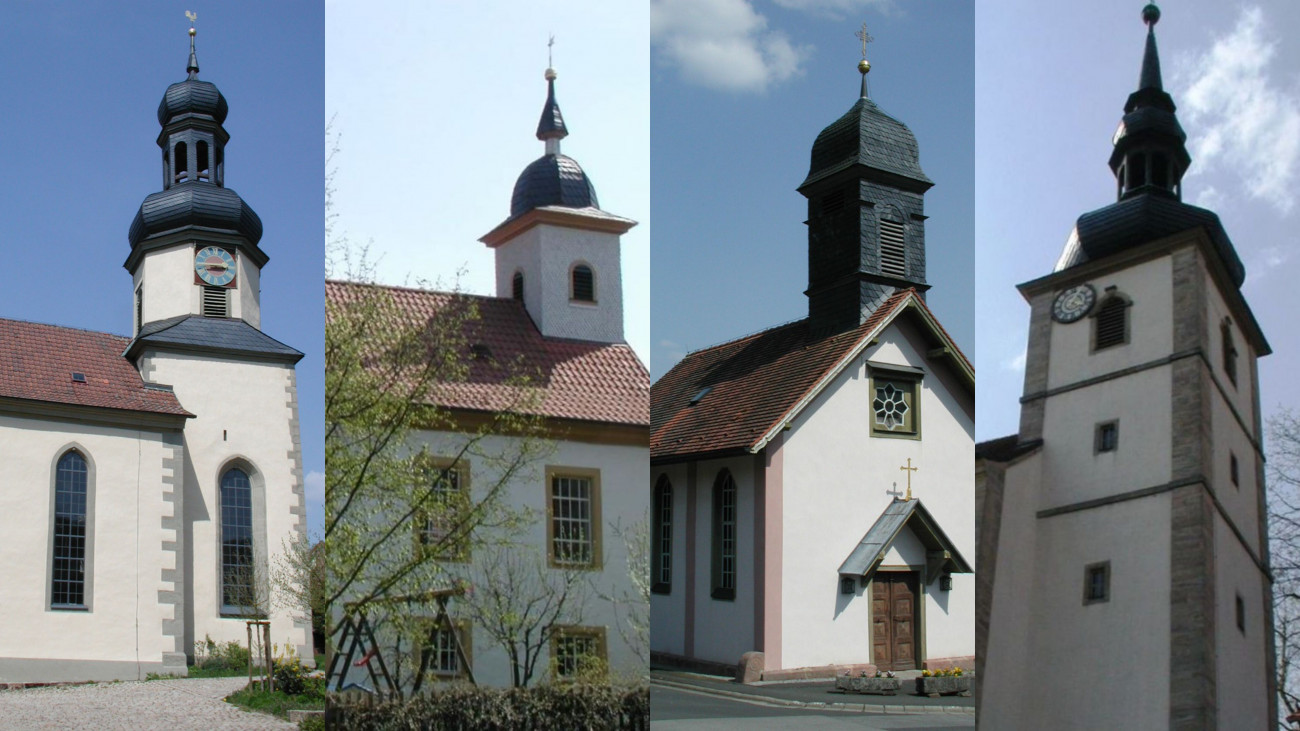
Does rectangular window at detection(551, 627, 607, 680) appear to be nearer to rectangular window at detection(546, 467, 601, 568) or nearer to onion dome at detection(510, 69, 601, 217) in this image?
rectangular window at detection(546, 467, 601, 568)

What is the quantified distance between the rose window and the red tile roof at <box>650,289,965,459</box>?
29 centimetres

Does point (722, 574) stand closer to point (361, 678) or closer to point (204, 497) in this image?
point (361, 678)

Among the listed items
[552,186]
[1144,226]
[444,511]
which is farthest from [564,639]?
[1144,226]

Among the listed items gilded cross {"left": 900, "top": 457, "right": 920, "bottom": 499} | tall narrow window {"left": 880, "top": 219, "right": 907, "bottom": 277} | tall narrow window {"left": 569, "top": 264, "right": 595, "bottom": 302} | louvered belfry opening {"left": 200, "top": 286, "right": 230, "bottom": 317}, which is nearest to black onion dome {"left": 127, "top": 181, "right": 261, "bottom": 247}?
louvered belfry opening {"left": 200, "top": 286, "right": 230, "bottom": 317}

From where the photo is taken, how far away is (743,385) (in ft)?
21.4

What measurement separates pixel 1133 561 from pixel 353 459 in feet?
12.3

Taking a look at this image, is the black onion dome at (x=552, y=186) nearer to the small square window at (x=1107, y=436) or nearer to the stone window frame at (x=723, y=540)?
the stone window frame at (x=723, y=540)

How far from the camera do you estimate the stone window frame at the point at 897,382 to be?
21.0 feet

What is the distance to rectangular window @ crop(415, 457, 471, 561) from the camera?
6410 mm

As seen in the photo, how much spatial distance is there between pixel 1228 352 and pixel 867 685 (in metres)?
2.32

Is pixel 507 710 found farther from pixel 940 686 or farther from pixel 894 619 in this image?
pixel 940 686

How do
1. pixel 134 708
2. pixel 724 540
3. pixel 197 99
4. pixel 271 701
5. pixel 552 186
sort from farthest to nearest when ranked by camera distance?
pixel 197 99 < pixel 134 708 < pixel 271 701 < pixel 552 186 < pixel 724 540

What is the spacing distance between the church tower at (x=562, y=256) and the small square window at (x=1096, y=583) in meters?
2.57

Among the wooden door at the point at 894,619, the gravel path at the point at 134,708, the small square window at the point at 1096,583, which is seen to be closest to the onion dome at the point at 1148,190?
the small square window at the point at 1096,583
